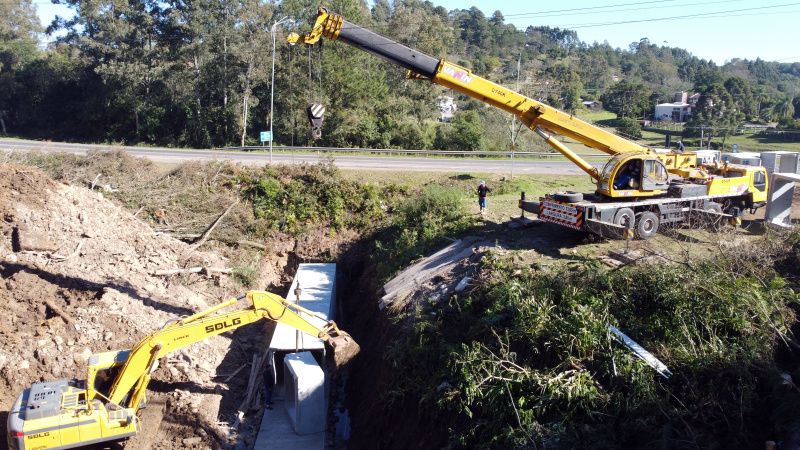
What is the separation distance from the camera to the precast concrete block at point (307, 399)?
42.4ft

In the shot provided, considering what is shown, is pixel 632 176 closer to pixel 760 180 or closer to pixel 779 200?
pixel 779 200

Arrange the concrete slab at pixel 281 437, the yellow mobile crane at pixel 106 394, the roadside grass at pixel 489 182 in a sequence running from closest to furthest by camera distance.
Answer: the yellow mobile crane at pixel 106 394
the concrete slab at pixel 281 437
the roadside grass at pixel 489 182

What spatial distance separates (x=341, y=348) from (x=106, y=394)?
16.5ft

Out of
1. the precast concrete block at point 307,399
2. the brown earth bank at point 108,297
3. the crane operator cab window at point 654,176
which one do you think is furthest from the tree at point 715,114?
the precast concrete block at point 307,399

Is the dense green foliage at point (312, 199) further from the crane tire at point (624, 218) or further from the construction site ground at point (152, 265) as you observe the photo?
the crane tire at point (624, 218)

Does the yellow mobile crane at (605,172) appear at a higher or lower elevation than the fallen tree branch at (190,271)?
higher

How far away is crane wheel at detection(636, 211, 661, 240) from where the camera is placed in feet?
53.5

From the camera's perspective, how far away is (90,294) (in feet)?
51.4

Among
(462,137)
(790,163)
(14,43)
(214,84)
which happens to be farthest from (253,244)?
(14,43)

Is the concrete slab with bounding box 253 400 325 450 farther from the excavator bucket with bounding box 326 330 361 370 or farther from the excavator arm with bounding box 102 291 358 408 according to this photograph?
the excavator arm with bounding box 102 291 358 408

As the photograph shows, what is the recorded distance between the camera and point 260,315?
496 inches

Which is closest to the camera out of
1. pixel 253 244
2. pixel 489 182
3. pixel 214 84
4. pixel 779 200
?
pixel 779 200

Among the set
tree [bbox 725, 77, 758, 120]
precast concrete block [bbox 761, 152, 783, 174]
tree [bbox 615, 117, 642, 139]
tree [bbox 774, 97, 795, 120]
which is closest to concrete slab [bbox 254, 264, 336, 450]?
precast concrete block [bbox 761, 152, 783, 174]

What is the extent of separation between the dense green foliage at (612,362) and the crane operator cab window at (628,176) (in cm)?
457
